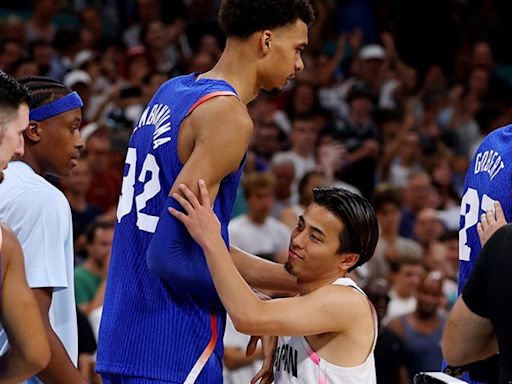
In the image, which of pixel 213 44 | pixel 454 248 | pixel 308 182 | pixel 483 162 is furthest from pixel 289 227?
pixel 483 162

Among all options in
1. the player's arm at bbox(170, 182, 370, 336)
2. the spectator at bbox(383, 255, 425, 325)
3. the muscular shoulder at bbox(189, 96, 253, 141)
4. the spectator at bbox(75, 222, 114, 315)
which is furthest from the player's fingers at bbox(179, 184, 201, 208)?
the spectator at bbox(383, 255, 425, 325)

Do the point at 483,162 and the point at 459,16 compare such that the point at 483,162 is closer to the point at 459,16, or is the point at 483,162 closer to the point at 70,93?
the point at 70,93

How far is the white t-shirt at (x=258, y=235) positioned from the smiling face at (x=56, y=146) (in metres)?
4.66

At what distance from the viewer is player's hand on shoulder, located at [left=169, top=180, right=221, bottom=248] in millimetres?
3322

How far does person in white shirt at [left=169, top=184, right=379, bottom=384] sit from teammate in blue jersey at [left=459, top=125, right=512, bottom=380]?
2.03ft

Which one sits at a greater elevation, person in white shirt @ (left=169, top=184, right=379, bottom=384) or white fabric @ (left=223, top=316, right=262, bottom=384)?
person in white shirt @ (left=169, top=184, right=379, bottom=384)

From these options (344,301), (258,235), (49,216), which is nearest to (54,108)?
(49,216)

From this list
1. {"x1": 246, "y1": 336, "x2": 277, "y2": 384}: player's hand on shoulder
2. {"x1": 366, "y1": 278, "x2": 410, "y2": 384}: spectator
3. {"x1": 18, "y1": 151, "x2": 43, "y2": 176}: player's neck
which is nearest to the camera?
{"x1": 246, "y1": 336, "x2": 277, "y2": 384}: player's hand on shoulder

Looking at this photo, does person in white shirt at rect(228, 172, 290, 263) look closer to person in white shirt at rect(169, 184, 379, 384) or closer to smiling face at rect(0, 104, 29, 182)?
person in white shirt at rect(169, 184, 379, 384)

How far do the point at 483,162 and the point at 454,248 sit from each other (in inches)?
206

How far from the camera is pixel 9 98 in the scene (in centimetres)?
308

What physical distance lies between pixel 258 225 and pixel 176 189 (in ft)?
18.5

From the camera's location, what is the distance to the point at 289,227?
30.7 ft

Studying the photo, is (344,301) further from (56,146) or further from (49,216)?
(56,146)
